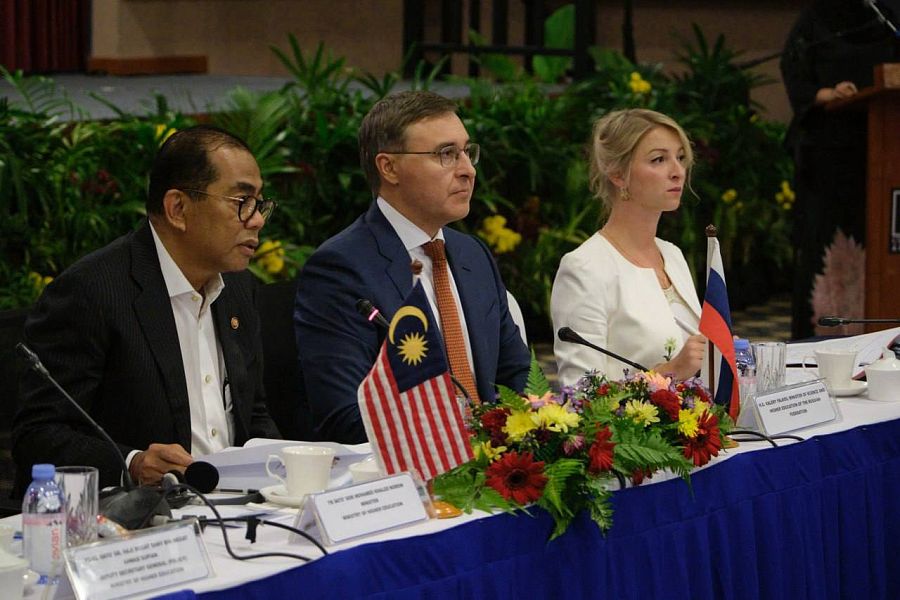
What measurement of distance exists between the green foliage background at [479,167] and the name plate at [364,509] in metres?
3.33

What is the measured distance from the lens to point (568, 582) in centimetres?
253

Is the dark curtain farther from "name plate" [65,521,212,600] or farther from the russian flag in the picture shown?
"name plate" [65,521,212,600]

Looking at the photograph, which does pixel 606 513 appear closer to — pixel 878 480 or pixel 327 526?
pixel 327 526

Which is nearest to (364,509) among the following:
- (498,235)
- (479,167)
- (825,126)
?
(825,126)

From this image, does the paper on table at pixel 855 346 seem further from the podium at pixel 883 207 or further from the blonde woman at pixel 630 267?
the podium at pixel 883 207

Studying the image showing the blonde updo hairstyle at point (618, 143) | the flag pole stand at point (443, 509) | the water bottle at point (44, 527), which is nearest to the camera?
the water bottle at point (44, 527)

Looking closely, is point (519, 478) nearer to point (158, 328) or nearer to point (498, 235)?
point (158, 328)

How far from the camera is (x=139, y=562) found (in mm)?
2002

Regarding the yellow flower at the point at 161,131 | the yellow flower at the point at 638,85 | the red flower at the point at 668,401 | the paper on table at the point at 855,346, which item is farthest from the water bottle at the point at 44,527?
the yellow flower at the point at 638,85

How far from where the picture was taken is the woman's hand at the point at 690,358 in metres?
3.35

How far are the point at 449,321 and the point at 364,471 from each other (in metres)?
0.96

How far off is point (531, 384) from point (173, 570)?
844mm

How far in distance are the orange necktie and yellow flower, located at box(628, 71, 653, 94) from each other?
4821mm

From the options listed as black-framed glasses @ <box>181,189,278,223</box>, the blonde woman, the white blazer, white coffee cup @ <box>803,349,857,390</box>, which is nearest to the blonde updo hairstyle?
the blonde woman
